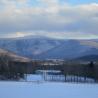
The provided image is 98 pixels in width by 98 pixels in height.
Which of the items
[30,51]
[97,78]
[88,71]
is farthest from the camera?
[30,51]

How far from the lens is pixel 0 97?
75.7ft

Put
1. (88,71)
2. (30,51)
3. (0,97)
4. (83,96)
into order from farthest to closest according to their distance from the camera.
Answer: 1. (30,51)
2. (88,71)
3. (83,96)
4. (0,97)

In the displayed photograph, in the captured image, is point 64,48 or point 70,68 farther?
point 64,48

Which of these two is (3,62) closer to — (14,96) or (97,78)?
(97,78)

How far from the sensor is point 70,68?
71750 mm

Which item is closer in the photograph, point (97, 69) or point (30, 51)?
point (97, 69)

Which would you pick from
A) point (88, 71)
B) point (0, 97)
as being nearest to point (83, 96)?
point (0, 97)

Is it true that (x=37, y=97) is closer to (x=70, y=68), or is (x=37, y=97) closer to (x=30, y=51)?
(x=70, y=68)

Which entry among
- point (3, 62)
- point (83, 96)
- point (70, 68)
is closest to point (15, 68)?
point (3, 62)

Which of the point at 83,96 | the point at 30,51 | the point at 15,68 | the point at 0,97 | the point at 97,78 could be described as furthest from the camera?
the point at 30,51

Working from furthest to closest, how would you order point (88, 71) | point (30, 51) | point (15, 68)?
point (30, 51) → point (15, 68) → point (88, 71)

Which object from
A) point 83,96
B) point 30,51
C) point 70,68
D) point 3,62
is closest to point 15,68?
point 3,62

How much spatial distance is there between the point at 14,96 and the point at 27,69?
161ft

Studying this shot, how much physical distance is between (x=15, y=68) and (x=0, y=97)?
4771cm
